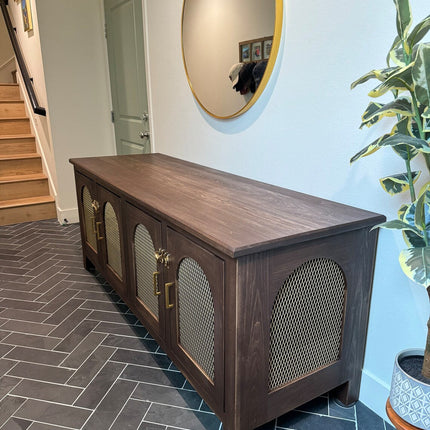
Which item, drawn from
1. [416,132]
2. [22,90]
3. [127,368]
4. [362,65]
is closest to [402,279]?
[416,132]

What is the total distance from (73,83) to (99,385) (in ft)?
10.3

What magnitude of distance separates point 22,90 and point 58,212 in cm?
200

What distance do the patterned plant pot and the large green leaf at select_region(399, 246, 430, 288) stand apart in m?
0.40

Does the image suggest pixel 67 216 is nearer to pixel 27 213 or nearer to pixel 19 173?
pixel 27 213

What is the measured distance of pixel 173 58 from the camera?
9.04 ft

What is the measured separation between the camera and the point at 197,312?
1.51 metres

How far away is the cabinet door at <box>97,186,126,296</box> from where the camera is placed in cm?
217

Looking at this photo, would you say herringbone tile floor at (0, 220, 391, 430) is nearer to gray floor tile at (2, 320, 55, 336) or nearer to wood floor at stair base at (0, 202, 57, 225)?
gray floor tile at (2, 320, 55, 336)

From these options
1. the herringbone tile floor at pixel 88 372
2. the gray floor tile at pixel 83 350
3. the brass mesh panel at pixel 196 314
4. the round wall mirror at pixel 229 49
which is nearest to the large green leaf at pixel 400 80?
the brass mesh panel at pixel 196 314

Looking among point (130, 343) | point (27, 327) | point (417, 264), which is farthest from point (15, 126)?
point (417, 264)

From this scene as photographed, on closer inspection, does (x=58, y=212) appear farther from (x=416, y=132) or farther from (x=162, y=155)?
(x=416, y=132)

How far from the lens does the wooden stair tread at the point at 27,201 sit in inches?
160

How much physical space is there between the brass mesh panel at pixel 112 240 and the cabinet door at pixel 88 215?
170 mm

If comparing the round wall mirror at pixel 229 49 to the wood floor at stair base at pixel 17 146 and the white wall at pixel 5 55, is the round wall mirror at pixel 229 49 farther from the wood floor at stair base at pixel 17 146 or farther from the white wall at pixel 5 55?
the white wall at pixel 5 55
